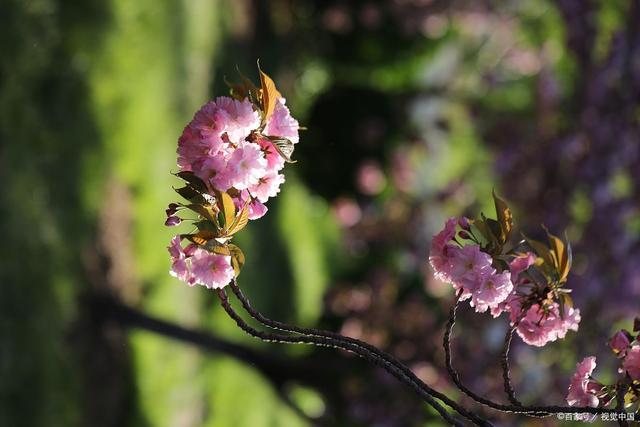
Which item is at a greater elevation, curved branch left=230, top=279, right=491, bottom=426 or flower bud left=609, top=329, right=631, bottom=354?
flower bud left=609, top=329, right=631, bottom=354

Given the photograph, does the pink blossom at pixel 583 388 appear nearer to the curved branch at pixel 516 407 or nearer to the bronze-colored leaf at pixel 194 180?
the curved branch at pixel 516 407

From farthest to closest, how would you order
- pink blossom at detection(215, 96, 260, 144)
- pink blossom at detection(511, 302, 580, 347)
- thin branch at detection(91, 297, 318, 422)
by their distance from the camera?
thin branch at detection(91, 297, 318, 422) < pink blossom at detection(511, 302, 580, 347) < pink blossom at detection(215, 96, 260, 144)

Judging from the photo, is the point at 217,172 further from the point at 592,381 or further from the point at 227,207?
the point at 592,381

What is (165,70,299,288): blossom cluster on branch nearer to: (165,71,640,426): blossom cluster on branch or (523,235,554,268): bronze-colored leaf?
(165,71,640,426): blossom cluster on branch

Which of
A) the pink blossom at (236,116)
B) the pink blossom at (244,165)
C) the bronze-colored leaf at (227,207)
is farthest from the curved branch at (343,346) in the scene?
the pink blossom at (236,116)

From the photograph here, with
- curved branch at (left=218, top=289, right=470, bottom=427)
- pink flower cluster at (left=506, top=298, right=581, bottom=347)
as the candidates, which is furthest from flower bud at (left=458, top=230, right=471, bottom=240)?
curved branch at (left=218, top=289, right=470, bottom=427)

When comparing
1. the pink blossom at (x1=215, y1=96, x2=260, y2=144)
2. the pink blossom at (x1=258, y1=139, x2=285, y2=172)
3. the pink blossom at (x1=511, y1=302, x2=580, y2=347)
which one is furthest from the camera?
the pink blossom at (x1=511, y1=302, x2=580, y2=347)

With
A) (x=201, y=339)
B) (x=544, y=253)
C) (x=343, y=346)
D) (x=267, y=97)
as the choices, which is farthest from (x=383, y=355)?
(x=201, y=339)
